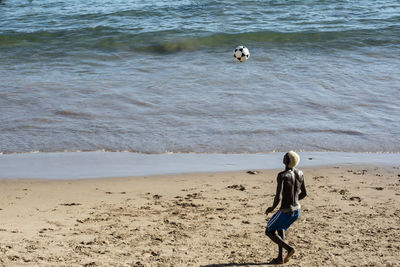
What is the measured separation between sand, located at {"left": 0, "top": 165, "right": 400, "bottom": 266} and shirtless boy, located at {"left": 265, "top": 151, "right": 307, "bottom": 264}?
0.90 ft

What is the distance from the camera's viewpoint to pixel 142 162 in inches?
355

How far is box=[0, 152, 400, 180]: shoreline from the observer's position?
853 centimetres

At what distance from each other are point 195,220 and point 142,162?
2.37 metres

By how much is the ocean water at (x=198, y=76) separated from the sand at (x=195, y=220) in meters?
1.52

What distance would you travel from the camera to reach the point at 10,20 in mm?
20391

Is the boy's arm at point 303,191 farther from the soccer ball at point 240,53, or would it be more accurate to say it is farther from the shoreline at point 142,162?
the soccer ball at point 240,53

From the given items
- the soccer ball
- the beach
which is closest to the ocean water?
the beach

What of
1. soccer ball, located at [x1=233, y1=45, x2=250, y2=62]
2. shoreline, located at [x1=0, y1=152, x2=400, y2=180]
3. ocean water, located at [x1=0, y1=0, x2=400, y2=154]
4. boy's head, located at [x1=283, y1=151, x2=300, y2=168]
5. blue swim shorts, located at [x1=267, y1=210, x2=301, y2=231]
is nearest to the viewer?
boy's head, located at [x1=283, y1=151, x2=300, y2=168]

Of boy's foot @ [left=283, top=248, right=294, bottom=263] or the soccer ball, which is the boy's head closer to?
boy's foot @ [left=283, top=248, right=294, bottom=263]

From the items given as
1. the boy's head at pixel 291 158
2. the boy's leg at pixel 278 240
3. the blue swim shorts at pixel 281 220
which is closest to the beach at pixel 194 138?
the boy's leg at pixel 278 240

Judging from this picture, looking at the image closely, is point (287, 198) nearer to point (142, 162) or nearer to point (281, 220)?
point (281, 220)

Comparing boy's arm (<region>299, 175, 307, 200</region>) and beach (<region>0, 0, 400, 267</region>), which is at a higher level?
boy's arm (<region>299, 175, 307, 200</region>)

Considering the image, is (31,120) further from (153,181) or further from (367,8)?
(367,8)

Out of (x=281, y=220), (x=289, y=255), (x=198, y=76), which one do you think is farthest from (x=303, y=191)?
(x=198, y=76)
